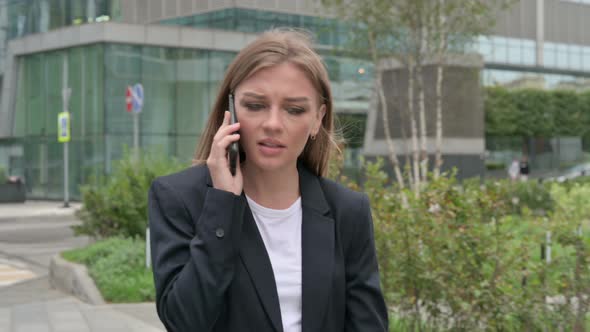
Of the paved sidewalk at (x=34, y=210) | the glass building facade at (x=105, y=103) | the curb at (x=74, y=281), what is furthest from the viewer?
the glass building facade at (x=105, y=103)

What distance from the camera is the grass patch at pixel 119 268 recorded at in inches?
355

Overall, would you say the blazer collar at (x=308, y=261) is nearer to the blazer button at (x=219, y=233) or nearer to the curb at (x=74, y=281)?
the blazer button at (x=219, y=233)

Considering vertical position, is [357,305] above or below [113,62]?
below

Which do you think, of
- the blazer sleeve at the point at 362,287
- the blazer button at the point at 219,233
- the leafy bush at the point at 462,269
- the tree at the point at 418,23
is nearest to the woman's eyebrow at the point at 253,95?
Result: the blazer button at the point at 219,233

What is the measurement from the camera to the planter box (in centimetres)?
3300

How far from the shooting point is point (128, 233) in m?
12.0

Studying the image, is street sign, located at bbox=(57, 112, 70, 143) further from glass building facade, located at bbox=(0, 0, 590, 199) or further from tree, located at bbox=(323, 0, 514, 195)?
tree, located at bbox=(323, 0, 514, 195)

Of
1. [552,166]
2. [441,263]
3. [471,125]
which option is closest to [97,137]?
[471,125]

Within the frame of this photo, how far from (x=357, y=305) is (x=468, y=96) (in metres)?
39.3

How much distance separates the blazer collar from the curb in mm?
7283

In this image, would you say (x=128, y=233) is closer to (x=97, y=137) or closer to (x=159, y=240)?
(x=159, y=240)

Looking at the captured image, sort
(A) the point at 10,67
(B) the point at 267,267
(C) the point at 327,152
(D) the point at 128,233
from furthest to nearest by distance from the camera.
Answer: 1. (A) the point at 10,67
2. (D) the point at 128,233
3. (C) the point at 327,152
4. (B) the point at 267,267

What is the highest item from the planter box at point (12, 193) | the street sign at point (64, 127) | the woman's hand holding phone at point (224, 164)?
the street sign at point (64, 127)

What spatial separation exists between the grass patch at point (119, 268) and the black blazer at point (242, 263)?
7.06 metres
